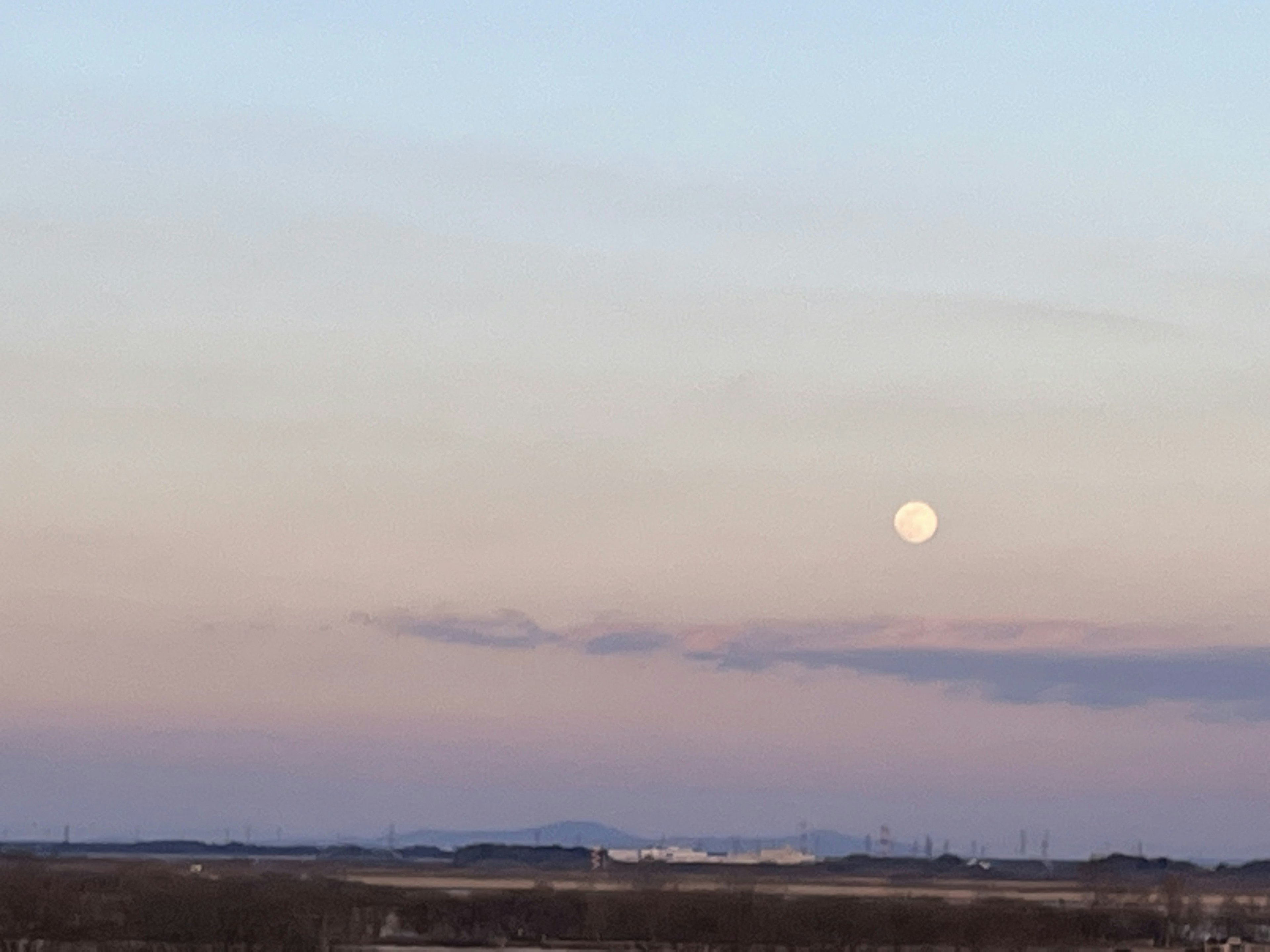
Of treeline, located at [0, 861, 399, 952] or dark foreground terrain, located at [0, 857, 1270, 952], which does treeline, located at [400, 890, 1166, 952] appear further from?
treeline, located at [0, 861, 399, 952]

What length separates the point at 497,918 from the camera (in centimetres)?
10844

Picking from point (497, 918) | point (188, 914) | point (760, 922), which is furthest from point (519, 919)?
point (188, 914)

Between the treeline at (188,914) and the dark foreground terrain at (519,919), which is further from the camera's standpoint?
the dark foreground terrain at (519,919)

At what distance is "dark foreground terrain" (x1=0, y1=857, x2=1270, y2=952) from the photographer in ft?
283

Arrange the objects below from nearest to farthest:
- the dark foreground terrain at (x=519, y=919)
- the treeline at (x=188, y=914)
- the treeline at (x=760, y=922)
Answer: the treeline at (x=188, y=914), the dark foreground terrain at (x=519, y=919), the treeline at (x=760, y=922)

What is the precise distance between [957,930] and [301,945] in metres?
33.2

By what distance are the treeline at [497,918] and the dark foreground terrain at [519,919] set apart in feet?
0.33

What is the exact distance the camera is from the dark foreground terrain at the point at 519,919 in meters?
86.1

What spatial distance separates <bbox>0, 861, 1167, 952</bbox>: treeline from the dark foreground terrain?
10cm

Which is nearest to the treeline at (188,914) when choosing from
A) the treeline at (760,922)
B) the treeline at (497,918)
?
the treeline at (497,918)

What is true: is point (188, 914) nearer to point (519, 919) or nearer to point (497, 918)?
point (497, 918)

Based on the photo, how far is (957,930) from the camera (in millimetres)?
103188

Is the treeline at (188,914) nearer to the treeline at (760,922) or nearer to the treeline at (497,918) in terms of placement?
the treeline at (497,918)

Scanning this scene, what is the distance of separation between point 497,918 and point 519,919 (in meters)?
1.23
